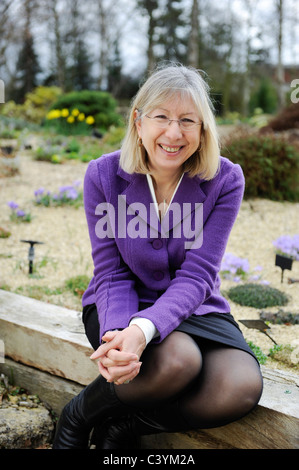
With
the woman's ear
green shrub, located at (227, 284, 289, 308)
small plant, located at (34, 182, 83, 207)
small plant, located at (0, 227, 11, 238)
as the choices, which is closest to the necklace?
the woman's ear

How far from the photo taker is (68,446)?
5.66 ft

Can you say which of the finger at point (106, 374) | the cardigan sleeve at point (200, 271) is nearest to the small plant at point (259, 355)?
the cardigan sleeve at point (200, 271)

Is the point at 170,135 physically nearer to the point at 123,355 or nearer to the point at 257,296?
the point at 123,355

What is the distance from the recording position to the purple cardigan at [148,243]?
172 centimetres

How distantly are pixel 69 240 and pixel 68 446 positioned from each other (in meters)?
1.95

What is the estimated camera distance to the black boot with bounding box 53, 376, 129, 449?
5.30 feet

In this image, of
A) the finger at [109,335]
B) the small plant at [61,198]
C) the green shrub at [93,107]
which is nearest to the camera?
the finger at [109,335]

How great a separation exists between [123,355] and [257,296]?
4.34 feet

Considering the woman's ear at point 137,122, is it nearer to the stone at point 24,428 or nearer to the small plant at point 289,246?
the stone at point 24,428

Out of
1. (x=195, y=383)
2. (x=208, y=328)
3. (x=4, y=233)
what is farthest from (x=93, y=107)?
(x=195, y=383)

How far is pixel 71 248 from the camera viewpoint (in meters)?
3.38

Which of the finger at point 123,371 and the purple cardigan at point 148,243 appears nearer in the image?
the finger at point 123,371

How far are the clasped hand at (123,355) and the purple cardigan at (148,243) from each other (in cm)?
18

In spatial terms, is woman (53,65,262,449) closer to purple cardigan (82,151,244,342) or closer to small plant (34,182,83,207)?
purple cardigan (82,151,244,342)
